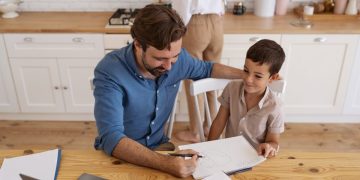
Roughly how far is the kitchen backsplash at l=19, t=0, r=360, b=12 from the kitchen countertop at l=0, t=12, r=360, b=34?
0.23 feet

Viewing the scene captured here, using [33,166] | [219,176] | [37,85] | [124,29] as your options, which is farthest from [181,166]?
[37,85]

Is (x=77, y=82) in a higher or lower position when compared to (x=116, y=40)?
lower

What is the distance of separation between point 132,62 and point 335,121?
2.25 m

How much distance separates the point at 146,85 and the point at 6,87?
73.0 inches

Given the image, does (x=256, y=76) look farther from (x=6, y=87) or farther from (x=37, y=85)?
(x=6, y=87)

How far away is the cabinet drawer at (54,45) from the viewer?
8.54 ft

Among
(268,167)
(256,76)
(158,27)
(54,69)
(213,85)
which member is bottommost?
(54,69)

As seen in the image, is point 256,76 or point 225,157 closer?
point 225,157

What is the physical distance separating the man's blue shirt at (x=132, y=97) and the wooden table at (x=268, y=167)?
0.07 meters

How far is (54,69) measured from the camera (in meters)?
2.73

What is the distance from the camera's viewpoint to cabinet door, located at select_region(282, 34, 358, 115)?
2602 mm

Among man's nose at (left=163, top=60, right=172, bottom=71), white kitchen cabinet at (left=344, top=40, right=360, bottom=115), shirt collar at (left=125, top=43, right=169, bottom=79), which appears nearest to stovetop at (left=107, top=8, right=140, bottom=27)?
shirt collar at (left=125, top=43, right=169, bottom=79)

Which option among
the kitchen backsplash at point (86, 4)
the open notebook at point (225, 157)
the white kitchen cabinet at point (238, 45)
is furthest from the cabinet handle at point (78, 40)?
the open notebook at point (225, 157)

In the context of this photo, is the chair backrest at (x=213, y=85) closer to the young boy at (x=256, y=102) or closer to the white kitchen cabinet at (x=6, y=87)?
the young boy at (x=256, y=102)
